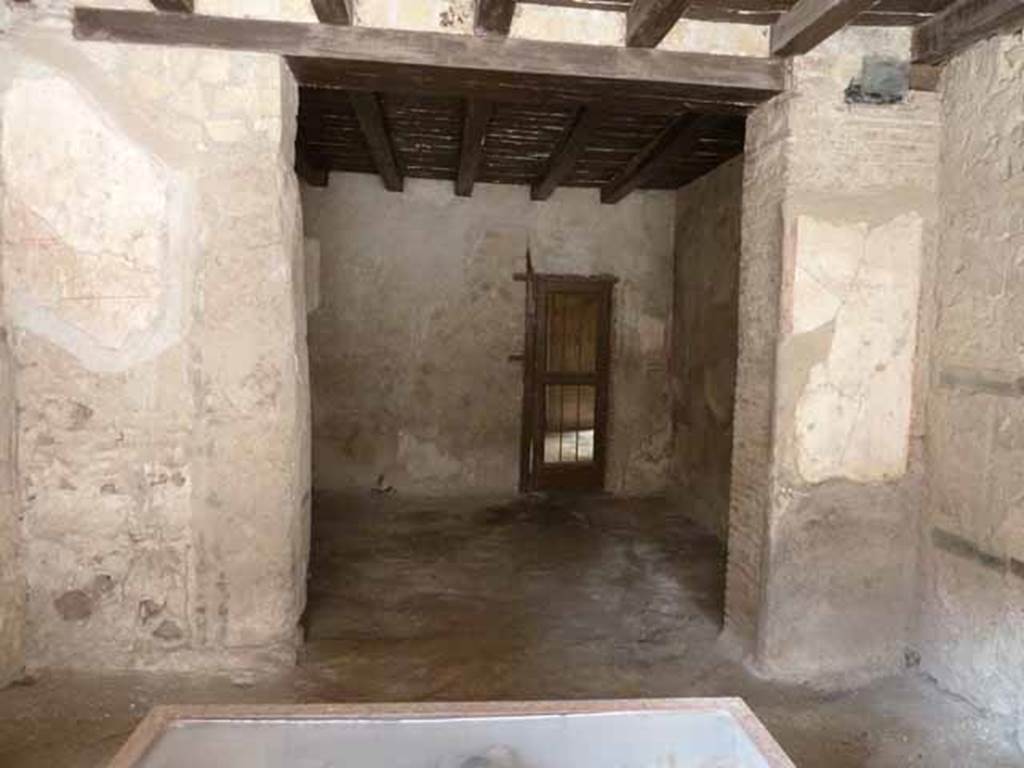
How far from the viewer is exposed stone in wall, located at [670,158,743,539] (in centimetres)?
564

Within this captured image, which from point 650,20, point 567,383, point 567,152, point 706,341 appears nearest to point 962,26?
point 650,20

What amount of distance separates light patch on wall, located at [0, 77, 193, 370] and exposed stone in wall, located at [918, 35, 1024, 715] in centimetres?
317

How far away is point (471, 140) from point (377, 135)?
61 cm

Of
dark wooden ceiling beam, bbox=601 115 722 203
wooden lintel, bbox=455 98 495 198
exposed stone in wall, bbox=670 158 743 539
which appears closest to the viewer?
wooden lintel, bbox=455 98 495 198

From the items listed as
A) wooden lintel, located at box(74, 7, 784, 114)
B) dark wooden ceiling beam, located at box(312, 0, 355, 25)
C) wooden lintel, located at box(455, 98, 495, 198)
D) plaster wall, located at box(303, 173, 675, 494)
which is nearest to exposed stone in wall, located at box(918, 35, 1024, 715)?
wooden lintel, located at box(74, 7, 784, 114)

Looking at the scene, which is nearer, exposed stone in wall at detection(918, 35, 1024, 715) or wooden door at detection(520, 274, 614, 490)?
exposed stone in wall at detection(918, 35, 1024, 715)

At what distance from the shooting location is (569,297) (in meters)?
6.96

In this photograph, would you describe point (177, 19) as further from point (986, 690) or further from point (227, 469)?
point (986, 690)

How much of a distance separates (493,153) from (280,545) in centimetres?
352

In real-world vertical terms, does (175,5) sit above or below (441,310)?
above

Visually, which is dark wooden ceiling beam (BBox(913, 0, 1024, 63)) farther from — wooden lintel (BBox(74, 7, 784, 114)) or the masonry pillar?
wooden lintel (BBox(74, 7, 784, 114))

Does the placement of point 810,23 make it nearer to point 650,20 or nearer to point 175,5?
point 650,20

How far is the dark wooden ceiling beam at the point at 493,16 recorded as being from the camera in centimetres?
279

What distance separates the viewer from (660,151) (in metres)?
→ 5.25
